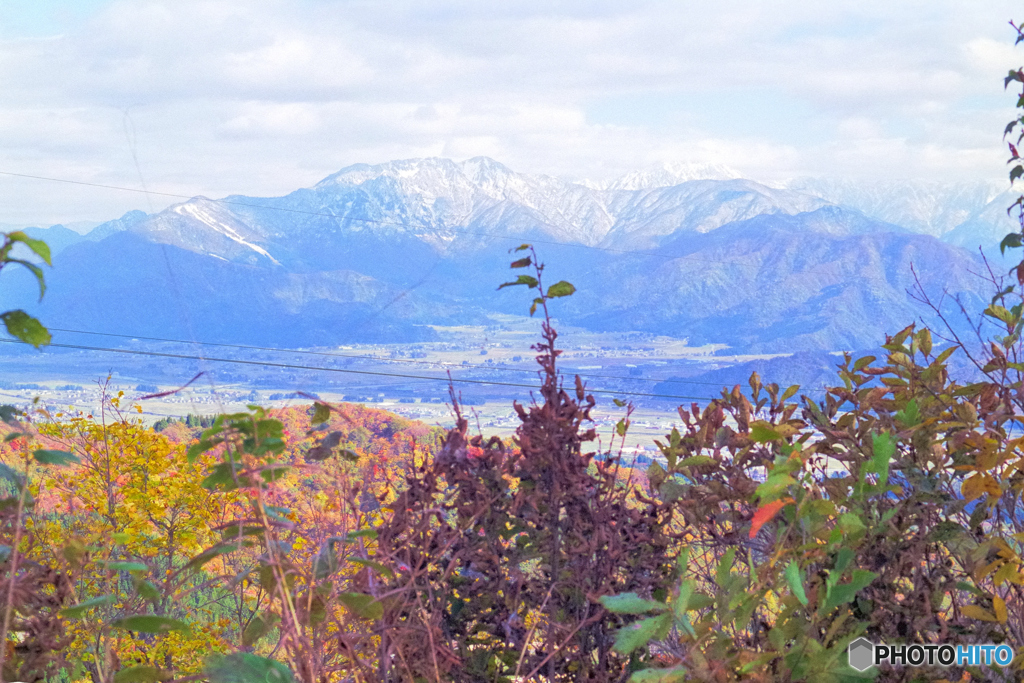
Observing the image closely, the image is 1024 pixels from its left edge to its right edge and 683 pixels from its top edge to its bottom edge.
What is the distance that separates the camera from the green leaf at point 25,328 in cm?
125

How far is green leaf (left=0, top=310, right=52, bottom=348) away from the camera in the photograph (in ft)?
4.11

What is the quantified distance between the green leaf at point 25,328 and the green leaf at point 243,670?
64 centimetres

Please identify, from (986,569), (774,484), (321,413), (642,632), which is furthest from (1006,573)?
(321,413)

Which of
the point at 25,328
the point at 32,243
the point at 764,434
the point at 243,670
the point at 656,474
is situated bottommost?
the point at 243,670

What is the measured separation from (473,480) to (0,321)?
1.01 meters

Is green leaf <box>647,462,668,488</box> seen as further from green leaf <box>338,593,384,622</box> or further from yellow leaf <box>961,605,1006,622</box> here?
green leaf <box>338,593,384,622</box>

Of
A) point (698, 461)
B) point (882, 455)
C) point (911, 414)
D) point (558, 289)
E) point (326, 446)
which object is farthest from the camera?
point (558, 289)

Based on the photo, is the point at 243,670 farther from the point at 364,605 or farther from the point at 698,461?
the point at 698,461

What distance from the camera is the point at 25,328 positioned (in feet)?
4.14

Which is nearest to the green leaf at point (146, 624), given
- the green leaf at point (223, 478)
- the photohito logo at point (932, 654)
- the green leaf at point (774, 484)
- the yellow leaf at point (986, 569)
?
the green leaf at point (223, 478)

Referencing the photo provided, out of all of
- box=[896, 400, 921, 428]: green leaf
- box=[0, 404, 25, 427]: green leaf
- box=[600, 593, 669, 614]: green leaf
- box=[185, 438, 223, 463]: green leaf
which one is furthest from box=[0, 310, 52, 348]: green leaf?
box=[896, 400, 921, 428]: green leaf

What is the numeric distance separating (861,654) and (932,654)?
261 mm

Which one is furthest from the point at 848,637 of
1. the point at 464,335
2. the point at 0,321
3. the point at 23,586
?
the point at 464,335

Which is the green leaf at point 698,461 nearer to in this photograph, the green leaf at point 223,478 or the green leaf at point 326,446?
the green leaf at point 326,446
